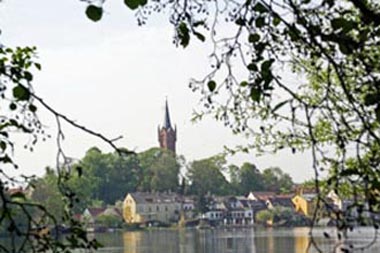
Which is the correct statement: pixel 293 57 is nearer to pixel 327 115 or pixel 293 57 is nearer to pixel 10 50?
pixel 327 115

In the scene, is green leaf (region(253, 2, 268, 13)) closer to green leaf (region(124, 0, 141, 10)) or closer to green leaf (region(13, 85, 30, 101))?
green leaf (region(124, 0, 141, 10))

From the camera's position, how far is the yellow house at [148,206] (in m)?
80.2

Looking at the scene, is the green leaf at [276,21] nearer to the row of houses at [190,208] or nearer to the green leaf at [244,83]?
the green leaf at [244,83]

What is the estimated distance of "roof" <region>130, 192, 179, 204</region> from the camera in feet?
263

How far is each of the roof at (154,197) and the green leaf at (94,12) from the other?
77895mm

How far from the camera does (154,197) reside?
8325cm

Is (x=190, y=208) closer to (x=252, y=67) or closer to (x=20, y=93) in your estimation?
(x=20, y=93)

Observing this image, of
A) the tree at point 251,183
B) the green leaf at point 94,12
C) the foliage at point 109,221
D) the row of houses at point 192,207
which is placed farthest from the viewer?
the tree at point 251,183

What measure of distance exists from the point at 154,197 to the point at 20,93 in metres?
81.5

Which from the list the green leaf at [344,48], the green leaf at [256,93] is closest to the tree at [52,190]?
the green leaf at [256,93]

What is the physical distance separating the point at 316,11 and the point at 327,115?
23 cm

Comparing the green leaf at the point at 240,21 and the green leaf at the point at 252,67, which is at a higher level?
the green leaf at the point at 240,21

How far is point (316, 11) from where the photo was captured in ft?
5.95

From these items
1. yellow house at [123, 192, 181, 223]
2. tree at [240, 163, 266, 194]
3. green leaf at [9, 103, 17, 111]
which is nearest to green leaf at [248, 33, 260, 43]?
green leaf at [9, 103, 17, 111]
